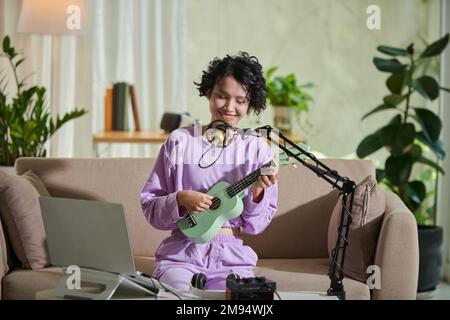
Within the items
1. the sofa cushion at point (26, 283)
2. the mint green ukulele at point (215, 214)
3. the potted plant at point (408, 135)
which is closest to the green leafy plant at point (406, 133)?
the potted plant at point (408, 135)

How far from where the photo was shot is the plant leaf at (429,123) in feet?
14.2

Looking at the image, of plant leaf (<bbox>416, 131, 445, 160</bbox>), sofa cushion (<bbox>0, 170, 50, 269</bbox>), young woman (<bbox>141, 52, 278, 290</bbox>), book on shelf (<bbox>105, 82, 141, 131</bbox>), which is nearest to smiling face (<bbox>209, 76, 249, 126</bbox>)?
young woman (<bbox>141, 52, 278, 290</bbox>)

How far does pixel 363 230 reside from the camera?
2.97 metres

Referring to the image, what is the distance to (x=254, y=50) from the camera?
5.50m

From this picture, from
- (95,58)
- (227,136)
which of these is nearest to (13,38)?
(95,58)

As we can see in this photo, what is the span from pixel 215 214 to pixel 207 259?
17cm

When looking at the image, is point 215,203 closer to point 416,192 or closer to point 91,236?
point 91,236

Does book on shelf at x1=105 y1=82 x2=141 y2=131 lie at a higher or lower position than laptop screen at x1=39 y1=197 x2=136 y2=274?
higher

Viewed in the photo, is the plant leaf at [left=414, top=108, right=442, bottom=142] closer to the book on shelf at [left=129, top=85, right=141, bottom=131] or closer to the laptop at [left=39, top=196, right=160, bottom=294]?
the book on shelf at [left=129, top=85, right=141, bottom=131]

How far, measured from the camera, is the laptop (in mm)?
2102

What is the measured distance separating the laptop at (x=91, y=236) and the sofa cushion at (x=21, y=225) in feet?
2.39

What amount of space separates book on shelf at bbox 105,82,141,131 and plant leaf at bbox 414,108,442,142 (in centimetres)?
169

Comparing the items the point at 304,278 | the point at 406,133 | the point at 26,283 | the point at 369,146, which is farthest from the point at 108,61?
the point at 304,278
